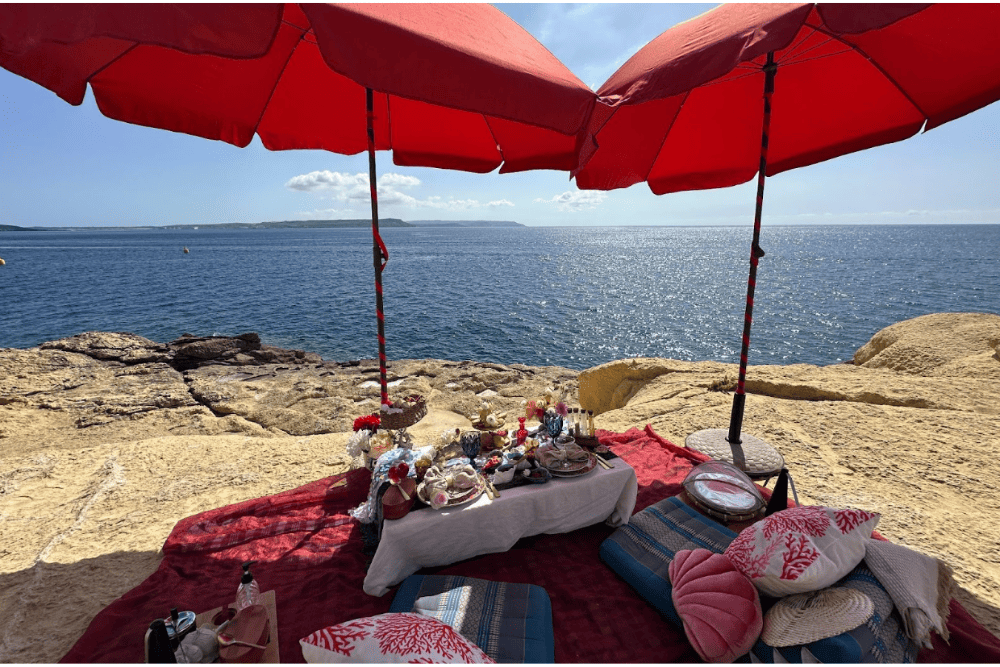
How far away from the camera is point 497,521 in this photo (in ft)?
10.2

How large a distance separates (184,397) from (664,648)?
1011 cm

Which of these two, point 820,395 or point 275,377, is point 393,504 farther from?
point 275,377

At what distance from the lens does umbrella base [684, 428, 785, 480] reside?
3.74 m

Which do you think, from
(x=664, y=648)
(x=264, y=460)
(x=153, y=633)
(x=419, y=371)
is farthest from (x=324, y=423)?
(x=664, y=648)

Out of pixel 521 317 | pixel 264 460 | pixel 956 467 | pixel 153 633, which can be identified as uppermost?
pixel 153 633

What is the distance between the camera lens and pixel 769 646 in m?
2.15

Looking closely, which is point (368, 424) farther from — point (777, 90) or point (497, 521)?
point (777, 90)

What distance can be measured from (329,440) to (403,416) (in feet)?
9.41

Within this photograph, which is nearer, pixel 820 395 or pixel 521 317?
pixel 820 395

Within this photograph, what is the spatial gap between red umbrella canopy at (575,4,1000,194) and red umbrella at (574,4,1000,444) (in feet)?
0.03

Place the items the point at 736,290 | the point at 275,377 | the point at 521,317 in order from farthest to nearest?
the point at 736,290
the point at 521,317
the point at 275,377

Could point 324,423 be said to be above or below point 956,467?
below

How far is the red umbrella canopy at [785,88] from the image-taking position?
245 cm

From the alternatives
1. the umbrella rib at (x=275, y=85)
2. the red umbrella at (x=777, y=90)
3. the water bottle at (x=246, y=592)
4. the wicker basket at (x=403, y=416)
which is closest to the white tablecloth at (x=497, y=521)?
the water bottle at (x=246, y=592)
